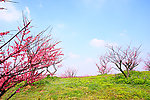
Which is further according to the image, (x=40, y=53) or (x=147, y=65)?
(x=147, y=65)

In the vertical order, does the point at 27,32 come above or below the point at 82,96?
above

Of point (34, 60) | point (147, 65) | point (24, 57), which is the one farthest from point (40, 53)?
point (147, 65)

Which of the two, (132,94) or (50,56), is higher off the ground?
(50,56)

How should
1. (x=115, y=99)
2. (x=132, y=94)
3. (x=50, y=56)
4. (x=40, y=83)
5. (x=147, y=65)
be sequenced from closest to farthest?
(x=50, y=56)
(x=115, y=99)
(x=132, y=94)
(x=40, y=83)
(x=147, y=65)

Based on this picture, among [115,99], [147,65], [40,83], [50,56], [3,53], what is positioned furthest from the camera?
[147,65]

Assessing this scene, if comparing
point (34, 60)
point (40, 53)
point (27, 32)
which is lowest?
point (34, 60)

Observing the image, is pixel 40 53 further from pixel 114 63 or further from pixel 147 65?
pixel 147 65

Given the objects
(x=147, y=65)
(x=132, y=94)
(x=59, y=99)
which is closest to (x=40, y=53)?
(x=59, y=99)

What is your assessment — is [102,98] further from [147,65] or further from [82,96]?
[147,65]

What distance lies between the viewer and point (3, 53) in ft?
9.01

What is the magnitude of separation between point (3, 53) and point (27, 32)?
778 millimetres

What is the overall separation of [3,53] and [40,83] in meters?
8.27

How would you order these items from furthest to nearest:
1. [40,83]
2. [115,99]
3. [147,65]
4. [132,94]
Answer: [147,65]
[40,83]
[132,94]
[115,99]

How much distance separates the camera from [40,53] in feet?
9.42
